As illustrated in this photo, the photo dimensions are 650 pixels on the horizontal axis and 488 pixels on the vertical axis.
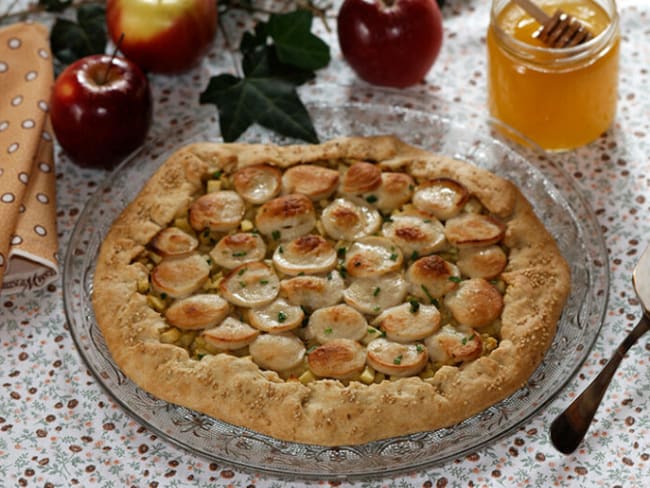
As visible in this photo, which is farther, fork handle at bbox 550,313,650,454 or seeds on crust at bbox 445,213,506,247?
seeds on crust at bbox 445,213,506,247

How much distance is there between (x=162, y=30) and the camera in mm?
2666

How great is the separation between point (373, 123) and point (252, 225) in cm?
51

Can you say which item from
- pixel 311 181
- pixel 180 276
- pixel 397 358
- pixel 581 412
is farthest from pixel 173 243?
pixel 581 412

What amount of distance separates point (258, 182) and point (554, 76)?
770mm

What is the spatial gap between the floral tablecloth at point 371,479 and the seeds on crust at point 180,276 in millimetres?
266

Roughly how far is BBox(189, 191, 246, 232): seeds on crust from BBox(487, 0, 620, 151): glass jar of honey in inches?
29.6

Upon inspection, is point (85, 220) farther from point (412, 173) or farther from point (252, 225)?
point (412, 173)

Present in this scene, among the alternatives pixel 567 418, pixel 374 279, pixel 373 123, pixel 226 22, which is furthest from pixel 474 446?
pixel 226 22

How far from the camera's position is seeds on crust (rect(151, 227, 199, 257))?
2.21 meters

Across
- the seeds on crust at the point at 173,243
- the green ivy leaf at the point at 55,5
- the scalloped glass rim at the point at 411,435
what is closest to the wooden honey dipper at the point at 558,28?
the scalloped glass rim at the point at 411,435

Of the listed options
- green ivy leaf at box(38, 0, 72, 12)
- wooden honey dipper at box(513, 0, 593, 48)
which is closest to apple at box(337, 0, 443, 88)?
wooden honey dipper at box(513, 0, 593, 48)

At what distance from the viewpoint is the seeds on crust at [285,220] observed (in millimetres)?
2246

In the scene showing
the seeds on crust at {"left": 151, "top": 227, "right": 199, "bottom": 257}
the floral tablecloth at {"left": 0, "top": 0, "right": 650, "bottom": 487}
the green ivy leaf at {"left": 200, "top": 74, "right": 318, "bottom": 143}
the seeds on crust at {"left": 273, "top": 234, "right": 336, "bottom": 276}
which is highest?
the green ivy leaf at {"left": 200, "top": 74, "right": 318, "bottom": 143}

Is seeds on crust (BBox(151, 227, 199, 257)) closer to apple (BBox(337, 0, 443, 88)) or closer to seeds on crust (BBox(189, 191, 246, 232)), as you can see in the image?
seeds on crust (BBox(189, 191, 246, 232))
